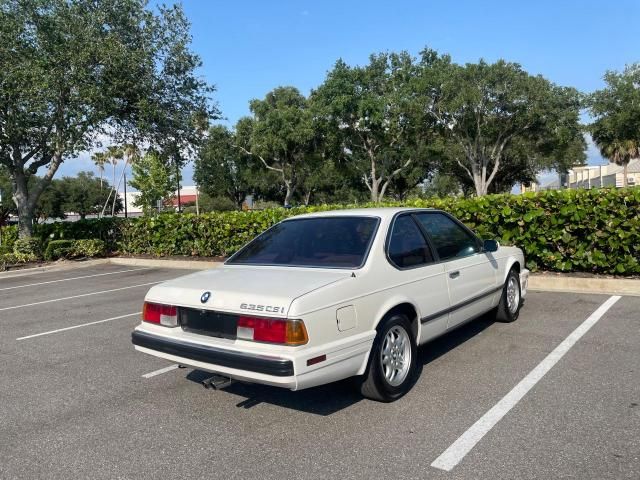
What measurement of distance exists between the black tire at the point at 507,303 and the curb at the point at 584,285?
2.44 meters

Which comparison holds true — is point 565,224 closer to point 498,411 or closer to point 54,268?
point 498,411

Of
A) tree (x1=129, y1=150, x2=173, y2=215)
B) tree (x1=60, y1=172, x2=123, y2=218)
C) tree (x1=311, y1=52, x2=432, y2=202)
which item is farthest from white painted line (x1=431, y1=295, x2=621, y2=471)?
tree (x1=60, y1=172, x2=123, y2=218)

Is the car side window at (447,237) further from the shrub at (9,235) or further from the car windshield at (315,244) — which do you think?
the shrub at (9,235)

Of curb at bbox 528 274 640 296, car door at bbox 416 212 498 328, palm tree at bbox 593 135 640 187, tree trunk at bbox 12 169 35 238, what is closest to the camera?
car door at bbox 416 212 498 328

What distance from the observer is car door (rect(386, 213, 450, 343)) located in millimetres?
4367

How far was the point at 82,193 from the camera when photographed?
239 feet

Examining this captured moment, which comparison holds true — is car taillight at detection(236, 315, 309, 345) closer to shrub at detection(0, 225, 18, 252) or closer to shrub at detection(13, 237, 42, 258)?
shrub at detection(13, 237, 42, 258)

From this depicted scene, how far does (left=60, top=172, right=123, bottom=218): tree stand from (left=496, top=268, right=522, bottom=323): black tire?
70.1 metres

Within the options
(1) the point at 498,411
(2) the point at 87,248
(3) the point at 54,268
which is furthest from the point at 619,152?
(1) the point at 498,411

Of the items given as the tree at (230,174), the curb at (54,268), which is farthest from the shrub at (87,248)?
the tree at (230,174)

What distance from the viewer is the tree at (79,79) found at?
48.3ft

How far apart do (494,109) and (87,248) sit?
25120 millimetres

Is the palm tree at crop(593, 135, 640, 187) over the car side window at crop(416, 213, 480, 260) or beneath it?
over

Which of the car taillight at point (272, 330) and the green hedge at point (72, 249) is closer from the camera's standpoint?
the car taillight at point (272, 330)
